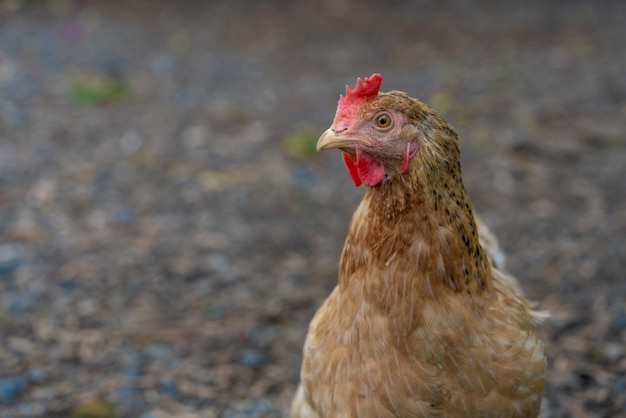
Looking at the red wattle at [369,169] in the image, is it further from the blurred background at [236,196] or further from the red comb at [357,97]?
the blurred background at [236,196]

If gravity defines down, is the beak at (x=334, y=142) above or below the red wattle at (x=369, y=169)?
above

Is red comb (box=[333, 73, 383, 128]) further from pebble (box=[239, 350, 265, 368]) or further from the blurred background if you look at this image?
pebble (box=[239, 350, 265, 368])

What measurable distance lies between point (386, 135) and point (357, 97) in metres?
0.16

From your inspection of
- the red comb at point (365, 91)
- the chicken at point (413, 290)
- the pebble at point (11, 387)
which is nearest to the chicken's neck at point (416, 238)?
the chicken at point (413, 290)

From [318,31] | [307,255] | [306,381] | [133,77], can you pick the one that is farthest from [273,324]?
[318,31]

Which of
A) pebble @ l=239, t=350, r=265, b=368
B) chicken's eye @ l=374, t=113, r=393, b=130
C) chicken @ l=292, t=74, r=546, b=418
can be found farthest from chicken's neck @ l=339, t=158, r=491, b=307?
pebble @ l=239, t=350, r=265, b=368

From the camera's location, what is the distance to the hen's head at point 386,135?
6.52 ft

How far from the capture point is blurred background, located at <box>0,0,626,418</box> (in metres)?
3.33

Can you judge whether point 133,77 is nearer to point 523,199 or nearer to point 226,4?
point 226,4

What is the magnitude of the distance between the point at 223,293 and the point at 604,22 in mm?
7854

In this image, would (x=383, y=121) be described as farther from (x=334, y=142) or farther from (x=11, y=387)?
(x=11, y=387)

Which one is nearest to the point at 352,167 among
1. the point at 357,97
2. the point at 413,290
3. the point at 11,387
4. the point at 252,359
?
the point at 357,97

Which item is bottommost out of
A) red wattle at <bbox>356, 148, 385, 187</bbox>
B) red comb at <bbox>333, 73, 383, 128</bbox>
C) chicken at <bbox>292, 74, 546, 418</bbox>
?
chicken at <bbox>292, 74, 546, 418</bbox>

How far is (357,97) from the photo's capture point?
2068mm
